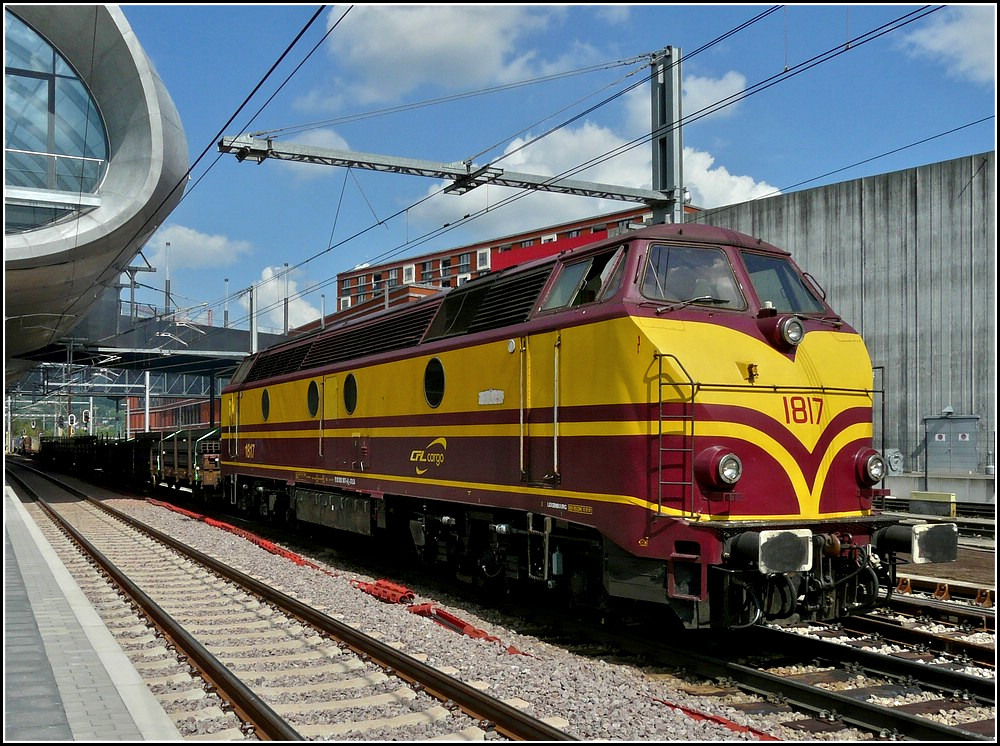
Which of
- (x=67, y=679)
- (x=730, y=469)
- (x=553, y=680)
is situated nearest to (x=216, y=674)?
(x=67, y=679)

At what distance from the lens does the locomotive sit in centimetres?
823

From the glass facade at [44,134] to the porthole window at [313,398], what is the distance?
20272 millimetres

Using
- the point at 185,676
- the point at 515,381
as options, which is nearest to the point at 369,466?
the point at 515,381

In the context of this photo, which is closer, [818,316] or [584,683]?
[584,683]

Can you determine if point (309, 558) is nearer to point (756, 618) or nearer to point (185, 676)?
point (185, 676)

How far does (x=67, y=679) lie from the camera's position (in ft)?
24.1

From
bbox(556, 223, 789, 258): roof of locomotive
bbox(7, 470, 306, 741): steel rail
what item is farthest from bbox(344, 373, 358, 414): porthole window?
bbox(556, 223, 789, 258): roof of locomotive

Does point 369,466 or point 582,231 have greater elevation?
point 582,231

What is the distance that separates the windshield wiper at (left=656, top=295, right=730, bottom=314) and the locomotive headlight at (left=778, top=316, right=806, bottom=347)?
0.65 meters

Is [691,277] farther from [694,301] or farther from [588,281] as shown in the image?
[588,281]

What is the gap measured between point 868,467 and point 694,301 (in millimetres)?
2558

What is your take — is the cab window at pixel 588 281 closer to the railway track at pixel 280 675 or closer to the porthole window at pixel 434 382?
the porthole window at pixel 434 382

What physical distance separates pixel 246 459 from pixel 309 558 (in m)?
5.45

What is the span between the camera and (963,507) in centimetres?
2548
